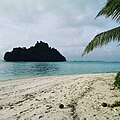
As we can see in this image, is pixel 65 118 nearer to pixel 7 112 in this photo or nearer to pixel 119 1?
pixel 7 112

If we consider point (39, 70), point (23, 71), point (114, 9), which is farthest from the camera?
point (39, 70)

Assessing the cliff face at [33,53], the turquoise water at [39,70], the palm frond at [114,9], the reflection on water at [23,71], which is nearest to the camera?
the palm frond at [114,9]

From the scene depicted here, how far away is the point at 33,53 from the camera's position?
382 feet

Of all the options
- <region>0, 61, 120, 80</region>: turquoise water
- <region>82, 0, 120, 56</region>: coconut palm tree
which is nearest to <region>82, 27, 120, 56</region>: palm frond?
<region>82, 0, 120, 56</region>: coconut palm tree

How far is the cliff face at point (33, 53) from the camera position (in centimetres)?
11138

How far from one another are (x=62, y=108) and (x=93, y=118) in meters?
1.17

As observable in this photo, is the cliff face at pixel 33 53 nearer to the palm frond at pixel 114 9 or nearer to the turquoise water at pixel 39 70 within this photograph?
the turquoise water at pixel 39 70

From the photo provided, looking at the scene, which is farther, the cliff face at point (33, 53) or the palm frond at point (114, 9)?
the cliff face at point (33, 53)

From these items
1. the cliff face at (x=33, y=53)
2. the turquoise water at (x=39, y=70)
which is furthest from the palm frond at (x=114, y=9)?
the cliff face at (x=33, y=53)

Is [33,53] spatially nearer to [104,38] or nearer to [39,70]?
[39,70]

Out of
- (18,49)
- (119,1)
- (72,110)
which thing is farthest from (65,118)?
(18,49)

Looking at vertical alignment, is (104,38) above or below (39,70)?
above

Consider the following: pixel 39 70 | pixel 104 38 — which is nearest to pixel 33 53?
pixel 39 70

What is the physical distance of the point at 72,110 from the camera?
240 inches
